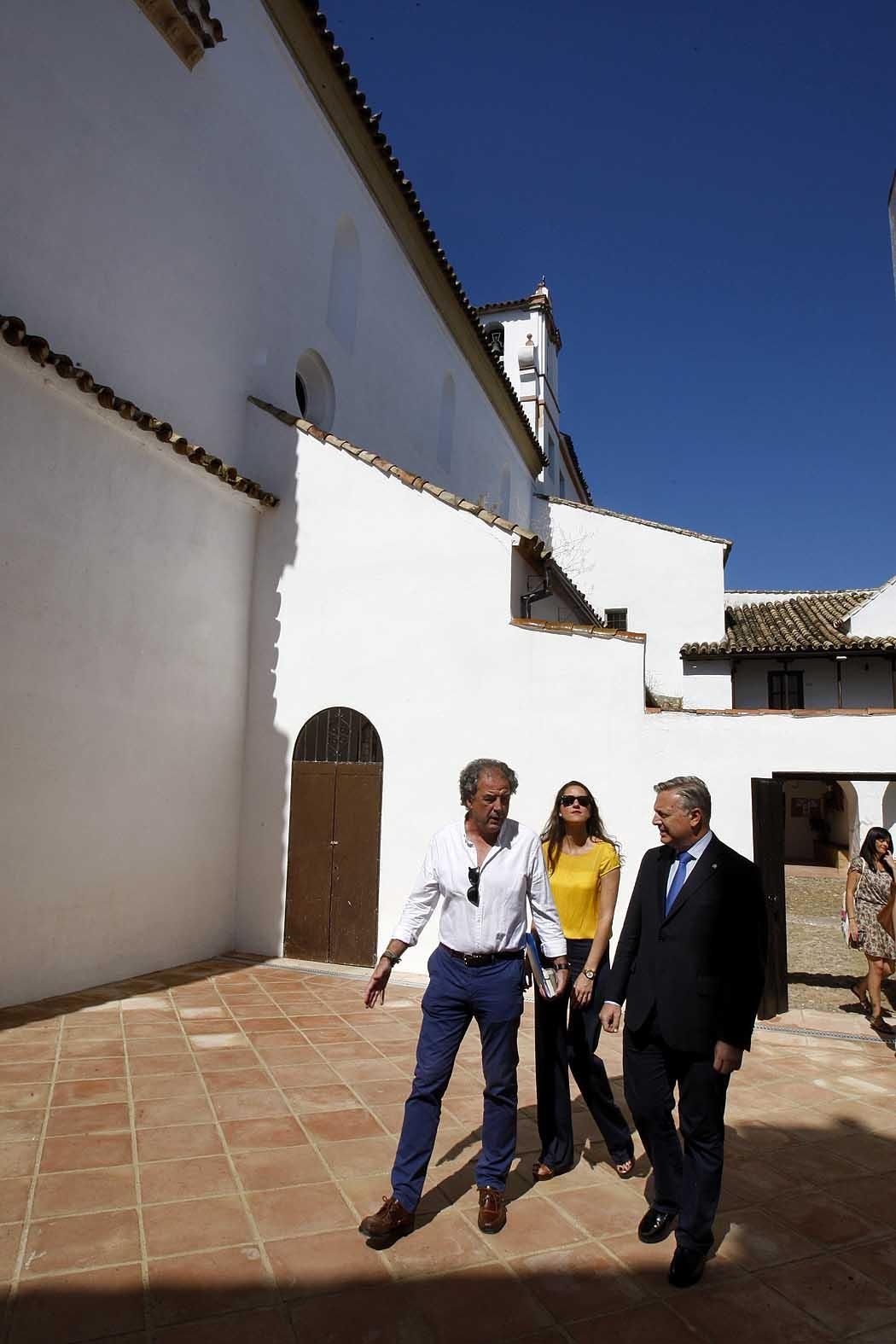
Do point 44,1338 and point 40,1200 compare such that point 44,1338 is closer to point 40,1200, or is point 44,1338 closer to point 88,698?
Result: point 40,1200

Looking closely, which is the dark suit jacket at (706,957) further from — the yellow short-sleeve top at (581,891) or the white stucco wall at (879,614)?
the white stucco wall at (879,614)

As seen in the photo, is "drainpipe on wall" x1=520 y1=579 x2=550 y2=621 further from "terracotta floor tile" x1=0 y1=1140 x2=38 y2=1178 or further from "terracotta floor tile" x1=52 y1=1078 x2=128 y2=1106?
"terracotta floor tile" x1=0 y1=1140 x2=38 y2=1178

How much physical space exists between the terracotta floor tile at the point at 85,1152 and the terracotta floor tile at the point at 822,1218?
311 cm

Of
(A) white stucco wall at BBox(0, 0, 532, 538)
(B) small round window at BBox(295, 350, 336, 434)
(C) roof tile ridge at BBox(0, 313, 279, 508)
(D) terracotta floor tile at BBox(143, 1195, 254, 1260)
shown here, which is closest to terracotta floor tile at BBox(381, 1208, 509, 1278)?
(D) terracotta floor tile at BBox(143, 1195, 254, 1260)

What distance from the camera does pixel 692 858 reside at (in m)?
3.46

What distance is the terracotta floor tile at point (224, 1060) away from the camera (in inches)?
218

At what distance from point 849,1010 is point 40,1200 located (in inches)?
287

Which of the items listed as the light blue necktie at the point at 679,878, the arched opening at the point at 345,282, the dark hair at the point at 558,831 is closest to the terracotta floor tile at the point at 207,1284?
the light blue necktie at the point at 679,878

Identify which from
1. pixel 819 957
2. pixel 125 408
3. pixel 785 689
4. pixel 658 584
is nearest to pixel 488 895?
pixel 125 408

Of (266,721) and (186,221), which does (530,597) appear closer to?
(266,721)

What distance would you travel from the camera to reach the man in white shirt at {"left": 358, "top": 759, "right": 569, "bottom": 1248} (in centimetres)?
347

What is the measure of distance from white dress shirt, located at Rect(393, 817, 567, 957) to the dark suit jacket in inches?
20.3

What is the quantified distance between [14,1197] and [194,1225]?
0.84 m

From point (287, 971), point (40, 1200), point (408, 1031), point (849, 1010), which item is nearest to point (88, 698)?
point (287, 971)
